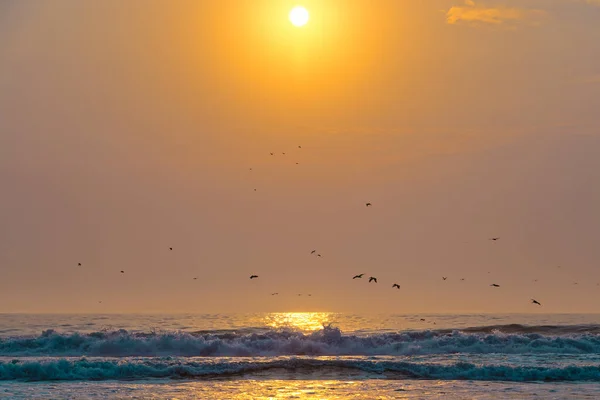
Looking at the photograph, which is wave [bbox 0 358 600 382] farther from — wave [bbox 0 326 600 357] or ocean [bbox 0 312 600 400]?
wave [bbox 0 326 600 357]

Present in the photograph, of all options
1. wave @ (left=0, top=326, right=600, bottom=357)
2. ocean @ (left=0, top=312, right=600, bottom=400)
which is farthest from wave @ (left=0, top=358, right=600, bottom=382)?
wave @ (left=0, top=326, right=600, bottom=357)

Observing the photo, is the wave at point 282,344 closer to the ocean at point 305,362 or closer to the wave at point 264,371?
the ocean at point 305,362

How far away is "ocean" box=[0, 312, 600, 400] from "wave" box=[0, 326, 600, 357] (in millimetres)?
69

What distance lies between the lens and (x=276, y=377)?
135 feet

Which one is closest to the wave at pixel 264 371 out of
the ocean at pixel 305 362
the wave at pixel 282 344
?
the ocean at pixel 305 362

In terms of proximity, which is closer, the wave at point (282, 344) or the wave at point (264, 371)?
the wave at point (264, 371)

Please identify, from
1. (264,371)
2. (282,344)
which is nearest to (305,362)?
(264,371)

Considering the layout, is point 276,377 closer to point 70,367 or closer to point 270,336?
point 70,367

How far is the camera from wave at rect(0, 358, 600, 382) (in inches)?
1625

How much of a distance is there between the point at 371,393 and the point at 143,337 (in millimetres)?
23009

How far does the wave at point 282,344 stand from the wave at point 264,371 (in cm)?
890

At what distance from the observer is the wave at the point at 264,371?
41.3 m

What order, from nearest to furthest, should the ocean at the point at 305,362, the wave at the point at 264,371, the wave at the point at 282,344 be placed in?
the ocean at the point at 305,362, the wave at the point at 264,371, the wave at the point at 282,344

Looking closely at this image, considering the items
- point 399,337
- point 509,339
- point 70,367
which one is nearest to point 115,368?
point 70,367
